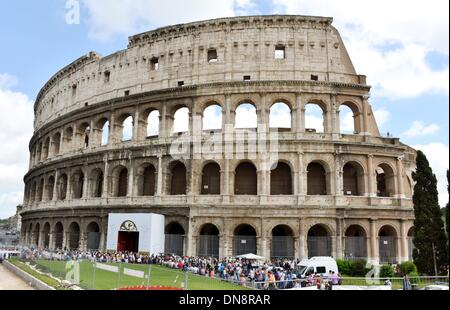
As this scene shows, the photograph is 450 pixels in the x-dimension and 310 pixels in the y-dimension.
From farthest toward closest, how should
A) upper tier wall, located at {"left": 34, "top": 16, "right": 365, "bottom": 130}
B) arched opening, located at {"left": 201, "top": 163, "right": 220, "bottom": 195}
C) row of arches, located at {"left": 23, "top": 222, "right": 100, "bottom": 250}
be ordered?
row of arches, located at {"left": 23, "top": 222, "right": 100, "bottom": 250} < arched opening, located at {"left": 201, "top": 163, "right": 220, "bottom": 195} < upper tier wall, located at {"left": 34, "top": 16, "right": 365, "bottom": 130}

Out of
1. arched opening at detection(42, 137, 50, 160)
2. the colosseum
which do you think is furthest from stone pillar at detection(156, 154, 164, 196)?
arched opening at detection(42, 137, 50, 160)

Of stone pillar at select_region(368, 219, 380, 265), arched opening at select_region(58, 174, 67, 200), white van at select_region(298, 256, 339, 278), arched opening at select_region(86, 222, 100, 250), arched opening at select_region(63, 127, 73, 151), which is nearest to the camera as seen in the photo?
white van at select_region(298, 256, 339, 278)

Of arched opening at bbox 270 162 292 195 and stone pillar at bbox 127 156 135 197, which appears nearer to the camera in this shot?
arched opening at bbox 270 162 292 195

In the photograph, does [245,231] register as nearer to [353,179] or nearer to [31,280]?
[353,179]

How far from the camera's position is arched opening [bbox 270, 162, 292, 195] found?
2550 cm

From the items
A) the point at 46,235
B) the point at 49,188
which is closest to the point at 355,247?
the point at 49,188

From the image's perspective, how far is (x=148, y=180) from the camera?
92.0 ft

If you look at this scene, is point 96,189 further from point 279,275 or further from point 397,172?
point 397,172

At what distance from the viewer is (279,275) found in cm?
1695

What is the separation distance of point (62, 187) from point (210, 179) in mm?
14837

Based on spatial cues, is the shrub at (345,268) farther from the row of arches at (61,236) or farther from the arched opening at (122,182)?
the row of arches at (61,236)

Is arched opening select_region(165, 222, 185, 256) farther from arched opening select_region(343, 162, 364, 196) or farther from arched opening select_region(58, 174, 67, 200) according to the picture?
arched opening select_region(58, 174, 67, 200)

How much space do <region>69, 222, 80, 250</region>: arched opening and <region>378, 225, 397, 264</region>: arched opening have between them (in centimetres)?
2171
